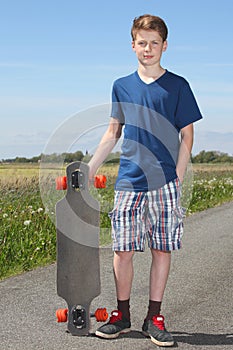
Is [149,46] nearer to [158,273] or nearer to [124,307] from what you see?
[158,273]

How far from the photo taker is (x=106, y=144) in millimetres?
4941

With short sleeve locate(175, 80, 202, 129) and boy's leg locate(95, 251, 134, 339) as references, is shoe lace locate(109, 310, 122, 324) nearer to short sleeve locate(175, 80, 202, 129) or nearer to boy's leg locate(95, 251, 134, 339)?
boy's leg locate(95, 251, 134, 339)

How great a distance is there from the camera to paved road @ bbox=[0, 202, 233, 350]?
470 cm

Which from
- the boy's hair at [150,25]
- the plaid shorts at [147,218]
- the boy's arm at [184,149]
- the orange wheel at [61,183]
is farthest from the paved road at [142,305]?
the boy's hair at [150,25]

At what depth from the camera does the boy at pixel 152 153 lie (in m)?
4.68

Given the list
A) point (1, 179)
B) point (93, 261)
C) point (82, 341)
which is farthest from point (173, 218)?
point (1, 179)

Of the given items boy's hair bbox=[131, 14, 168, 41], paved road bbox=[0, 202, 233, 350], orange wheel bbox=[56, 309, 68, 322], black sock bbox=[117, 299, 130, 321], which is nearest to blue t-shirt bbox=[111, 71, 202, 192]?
boy's hair bbox=[131, 14, 168, 41]

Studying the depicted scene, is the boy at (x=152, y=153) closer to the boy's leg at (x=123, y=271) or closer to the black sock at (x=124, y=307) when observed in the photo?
the boy's leg at (x=123, y=271)

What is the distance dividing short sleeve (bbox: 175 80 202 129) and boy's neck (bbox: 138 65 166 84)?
0.17 metres

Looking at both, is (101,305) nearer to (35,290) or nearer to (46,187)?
(35,290)

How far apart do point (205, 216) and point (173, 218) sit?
21.9 feet

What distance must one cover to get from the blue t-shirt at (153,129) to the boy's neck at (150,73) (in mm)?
31

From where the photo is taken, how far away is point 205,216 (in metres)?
11.4

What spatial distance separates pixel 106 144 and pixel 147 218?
0.58m
